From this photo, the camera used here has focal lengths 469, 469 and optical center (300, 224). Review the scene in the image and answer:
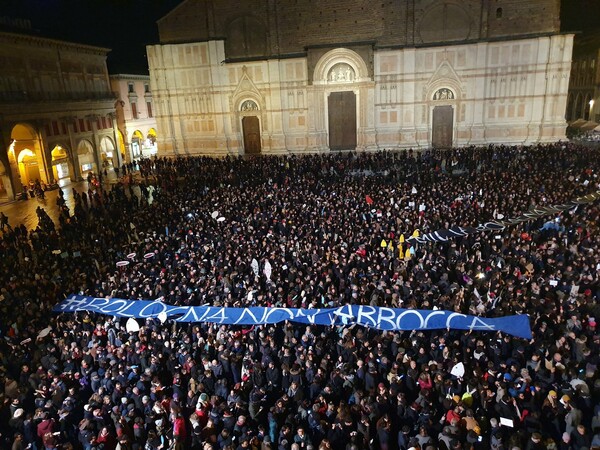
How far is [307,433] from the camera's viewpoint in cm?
924

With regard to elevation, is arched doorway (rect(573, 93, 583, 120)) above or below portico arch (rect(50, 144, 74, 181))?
above

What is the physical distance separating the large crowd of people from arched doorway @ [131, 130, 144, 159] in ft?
→ 105

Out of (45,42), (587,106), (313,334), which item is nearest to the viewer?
(313,334)

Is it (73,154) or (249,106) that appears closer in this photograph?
(73,154)

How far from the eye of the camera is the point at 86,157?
4281 cm

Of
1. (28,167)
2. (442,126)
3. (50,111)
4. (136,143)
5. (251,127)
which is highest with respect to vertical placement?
(50,111)

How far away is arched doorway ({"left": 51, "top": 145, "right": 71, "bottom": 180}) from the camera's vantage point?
126 feet

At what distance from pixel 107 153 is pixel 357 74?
25.3 metres

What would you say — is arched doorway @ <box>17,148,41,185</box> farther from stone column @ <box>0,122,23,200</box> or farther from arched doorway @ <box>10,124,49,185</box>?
stone column @ <box>0,122,23,200</box>

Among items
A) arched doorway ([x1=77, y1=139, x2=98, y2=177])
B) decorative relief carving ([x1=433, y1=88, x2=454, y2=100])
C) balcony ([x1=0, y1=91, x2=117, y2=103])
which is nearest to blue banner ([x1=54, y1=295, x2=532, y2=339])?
balcony ([x1=0, y1=91, x2=117, y2=103])

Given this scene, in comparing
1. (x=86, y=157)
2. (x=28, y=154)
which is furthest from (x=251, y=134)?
(x=28, y=154)

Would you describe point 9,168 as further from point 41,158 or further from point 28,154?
point 28,154

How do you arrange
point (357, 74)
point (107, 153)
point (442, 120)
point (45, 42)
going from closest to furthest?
point (45, 42)
point (357, 74)
point (442, 120)
point (107, 153)

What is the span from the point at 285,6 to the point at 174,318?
3297cm
